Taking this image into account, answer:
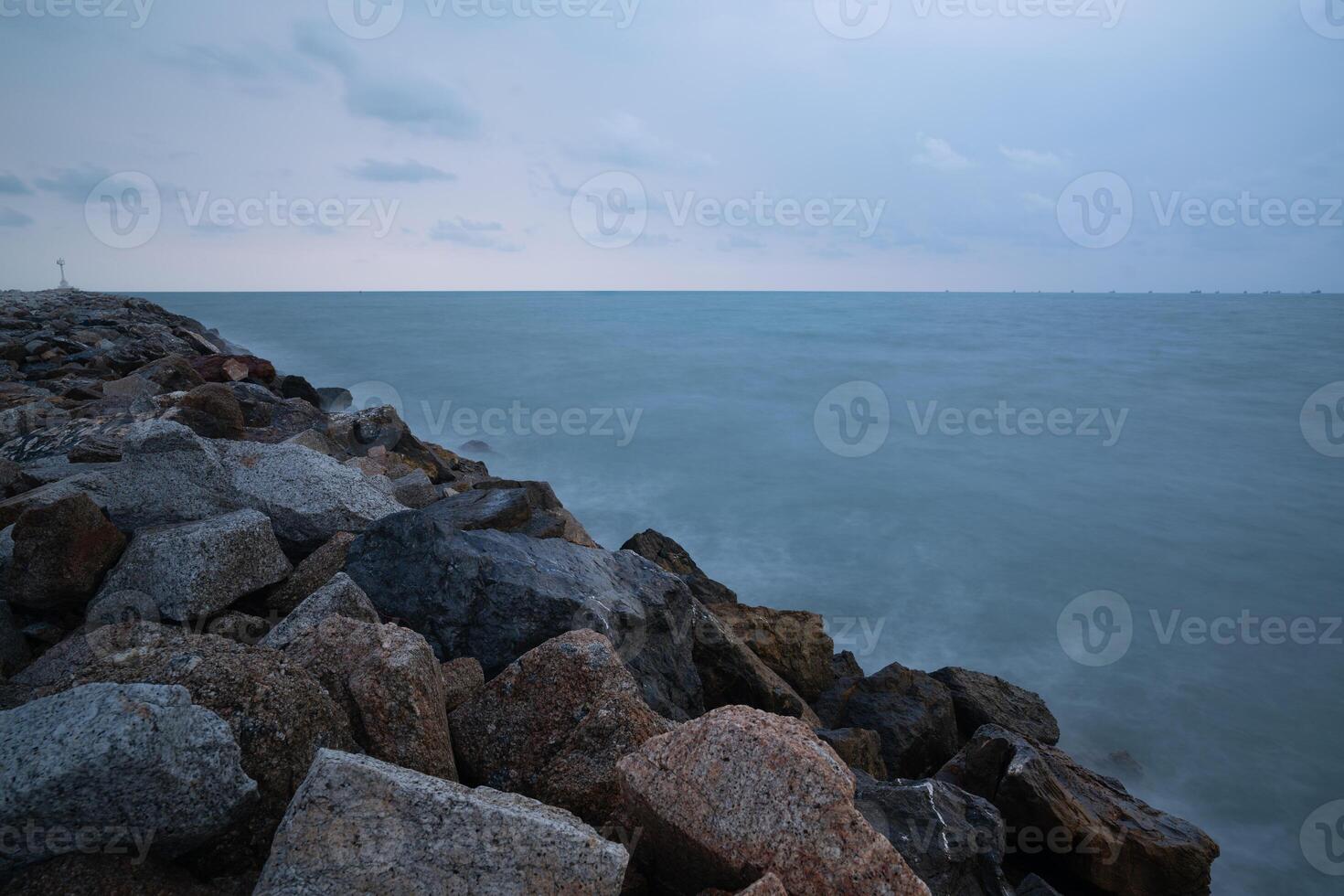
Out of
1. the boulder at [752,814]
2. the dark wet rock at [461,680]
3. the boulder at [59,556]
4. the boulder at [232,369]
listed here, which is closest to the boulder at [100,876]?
the dark wet rock at [461,680]

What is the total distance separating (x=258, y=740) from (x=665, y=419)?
1789 centimetres

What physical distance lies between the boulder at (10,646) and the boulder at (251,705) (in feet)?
3.73

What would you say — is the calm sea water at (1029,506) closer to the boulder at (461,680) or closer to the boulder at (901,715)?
the boulder at (901,715)

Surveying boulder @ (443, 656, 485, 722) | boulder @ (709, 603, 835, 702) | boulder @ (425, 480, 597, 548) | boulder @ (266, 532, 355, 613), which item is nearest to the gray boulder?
boulder @ (266, 532, 355, 613)

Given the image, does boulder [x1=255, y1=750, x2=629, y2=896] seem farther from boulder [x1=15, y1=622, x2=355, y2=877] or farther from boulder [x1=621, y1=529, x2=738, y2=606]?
boulder [x1=621, y1=529, x2=738, y2=606]

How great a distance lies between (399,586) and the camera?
4.05 meters

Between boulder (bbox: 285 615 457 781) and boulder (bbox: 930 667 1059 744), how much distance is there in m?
4.13

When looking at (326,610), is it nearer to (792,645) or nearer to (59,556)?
(59,556)

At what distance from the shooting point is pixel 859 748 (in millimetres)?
4379

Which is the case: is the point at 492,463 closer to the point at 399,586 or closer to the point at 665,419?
the point at 665,419

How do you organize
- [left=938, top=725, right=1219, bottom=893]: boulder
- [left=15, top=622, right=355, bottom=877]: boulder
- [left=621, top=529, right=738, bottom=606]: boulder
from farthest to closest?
[left=621, top=529, right=738, bottom=606]: boulder < [left=938, top=725, right=1219, bottom=893]: boulder < [left=15, top=622, right=355, bottom=877]: boulder

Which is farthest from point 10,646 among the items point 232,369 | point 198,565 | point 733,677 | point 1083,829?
point 232,369

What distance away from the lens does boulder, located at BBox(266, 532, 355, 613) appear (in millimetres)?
4168

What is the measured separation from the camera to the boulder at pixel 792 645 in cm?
562
